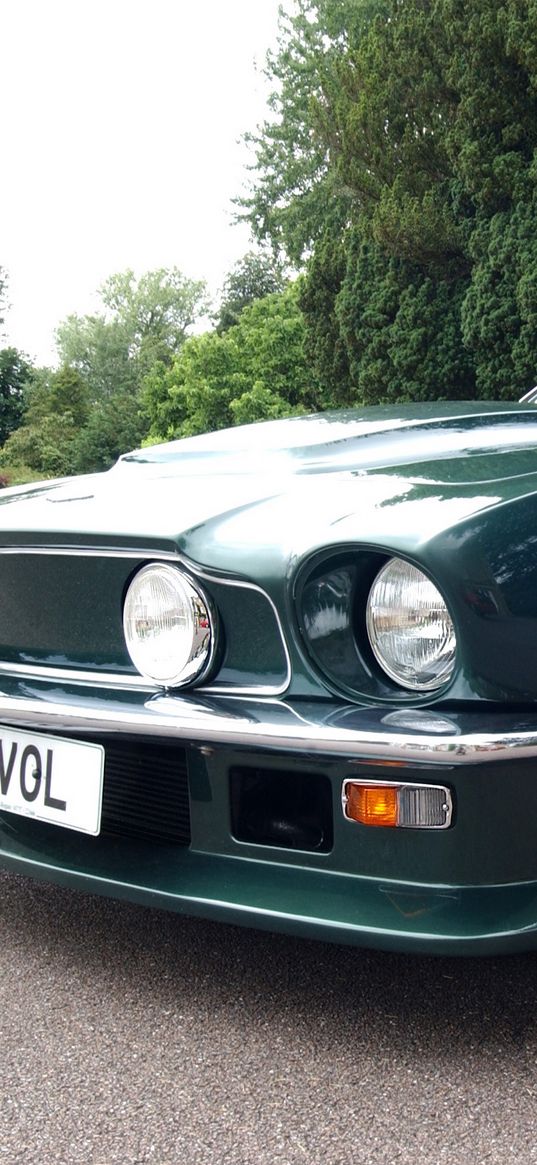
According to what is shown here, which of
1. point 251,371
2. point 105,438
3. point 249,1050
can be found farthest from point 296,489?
point 105,438

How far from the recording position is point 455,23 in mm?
19406

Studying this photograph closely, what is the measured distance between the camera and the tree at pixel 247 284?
44000 millimetres

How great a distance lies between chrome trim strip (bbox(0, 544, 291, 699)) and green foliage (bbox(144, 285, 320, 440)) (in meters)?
29.3

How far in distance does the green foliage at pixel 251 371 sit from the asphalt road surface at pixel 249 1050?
29.5 metres

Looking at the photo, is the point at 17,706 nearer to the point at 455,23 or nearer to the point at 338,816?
the point at 338,816

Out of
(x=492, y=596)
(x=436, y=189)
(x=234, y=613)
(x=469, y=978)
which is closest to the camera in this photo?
(x=492, y=596)

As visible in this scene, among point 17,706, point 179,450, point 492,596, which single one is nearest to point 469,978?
point 492,596

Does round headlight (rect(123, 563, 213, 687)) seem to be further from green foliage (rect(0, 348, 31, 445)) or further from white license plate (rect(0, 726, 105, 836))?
green foliage (rect(0, 348, 31, 445))

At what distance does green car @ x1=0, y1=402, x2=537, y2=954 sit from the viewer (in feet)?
5.42

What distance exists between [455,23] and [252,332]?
1421cm

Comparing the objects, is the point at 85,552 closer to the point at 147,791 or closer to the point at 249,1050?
the point at 147,791

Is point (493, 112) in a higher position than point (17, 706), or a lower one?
higher

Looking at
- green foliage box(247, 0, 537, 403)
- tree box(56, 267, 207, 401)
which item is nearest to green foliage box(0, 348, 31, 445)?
tree box(56, 267, 207, 401)

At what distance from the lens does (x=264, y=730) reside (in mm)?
1718
